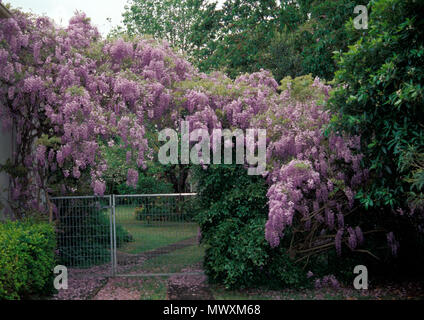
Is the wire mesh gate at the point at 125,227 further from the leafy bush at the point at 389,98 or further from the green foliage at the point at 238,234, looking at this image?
the leafy bush at the point at 389,98

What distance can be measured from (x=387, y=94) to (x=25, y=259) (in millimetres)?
5257

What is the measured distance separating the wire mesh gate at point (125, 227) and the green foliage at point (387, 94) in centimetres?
332

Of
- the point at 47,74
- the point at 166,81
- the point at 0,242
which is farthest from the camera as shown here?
the point at 166,81

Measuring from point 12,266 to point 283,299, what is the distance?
386 centimetres

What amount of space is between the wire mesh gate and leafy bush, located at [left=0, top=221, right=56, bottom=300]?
3.60ft

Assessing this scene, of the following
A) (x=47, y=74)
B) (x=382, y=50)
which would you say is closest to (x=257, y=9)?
(x=47, y=74)

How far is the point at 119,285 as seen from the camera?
→ 705 centimetres

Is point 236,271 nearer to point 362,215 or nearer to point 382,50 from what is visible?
point 362,215

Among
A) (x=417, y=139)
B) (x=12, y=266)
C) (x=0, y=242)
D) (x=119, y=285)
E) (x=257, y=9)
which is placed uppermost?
(x=257, y=9)

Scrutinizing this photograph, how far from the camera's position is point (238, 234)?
686 centimetres

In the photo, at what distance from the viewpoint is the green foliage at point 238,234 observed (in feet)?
21.7
